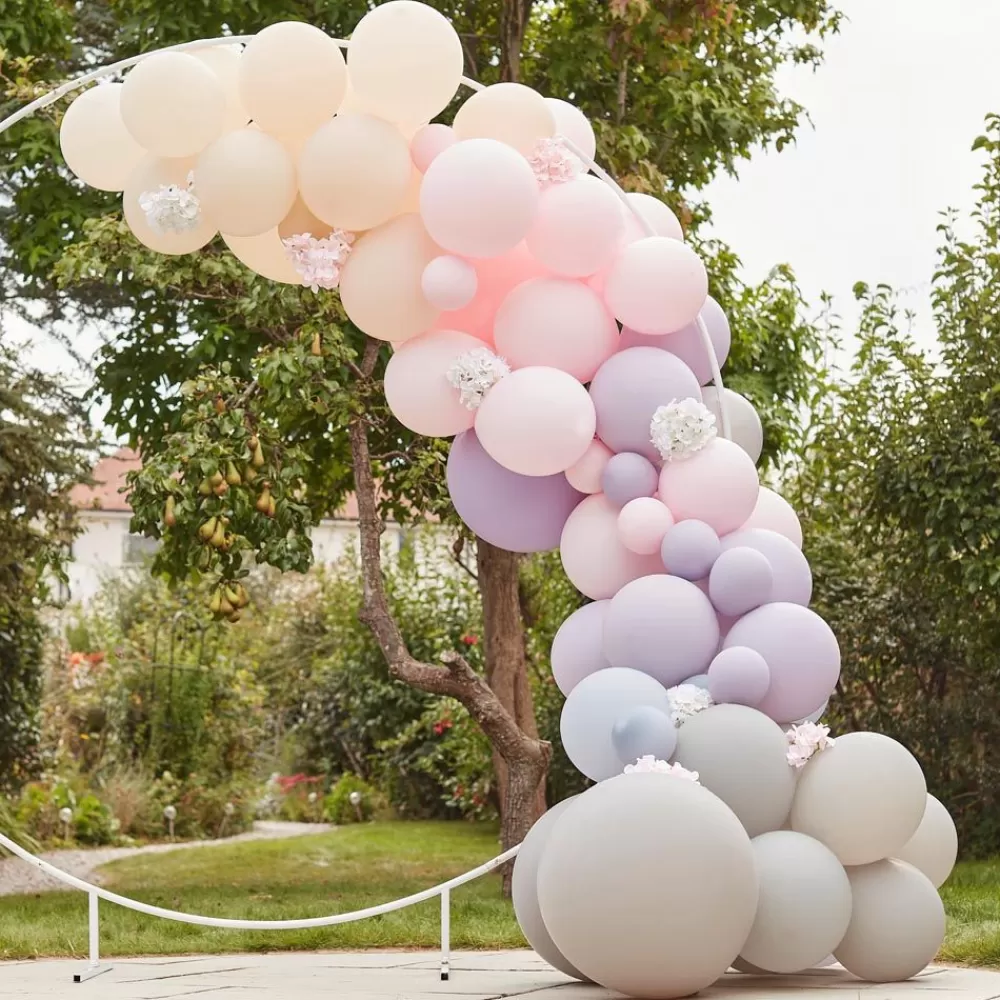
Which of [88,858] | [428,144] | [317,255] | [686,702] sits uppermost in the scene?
[428,144]

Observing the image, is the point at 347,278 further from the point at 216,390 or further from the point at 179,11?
the point at 179,11

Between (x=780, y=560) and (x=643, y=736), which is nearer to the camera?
(x=643, y=736)

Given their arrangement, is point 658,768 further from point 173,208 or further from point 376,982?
point 173,208

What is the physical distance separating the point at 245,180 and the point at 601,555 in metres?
1.59

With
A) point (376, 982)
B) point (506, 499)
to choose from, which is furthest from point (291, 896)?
point (506, 499)

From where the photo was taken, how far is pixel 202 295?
24.3 feet

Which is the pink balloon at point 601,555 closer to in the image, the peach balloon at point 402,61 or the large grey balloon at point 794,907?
the large grey balloon at point 794,907

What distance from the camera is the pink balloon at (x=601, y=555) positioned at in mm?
4566

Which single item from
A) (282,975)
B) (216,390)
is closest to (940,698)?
(216,390)

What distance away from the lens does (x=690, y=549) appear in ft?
14.4

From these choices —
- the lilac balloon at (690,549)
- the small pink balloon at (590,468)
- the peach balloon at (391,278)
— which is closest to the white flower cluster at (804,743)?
the lilac balloon at (690,549)

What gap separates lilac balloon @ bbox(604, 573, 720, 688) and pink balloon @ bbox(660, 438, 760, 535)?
9.2 inches

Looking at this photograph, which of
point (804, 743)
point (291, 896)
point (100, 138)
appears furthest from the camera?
point (291, 896)

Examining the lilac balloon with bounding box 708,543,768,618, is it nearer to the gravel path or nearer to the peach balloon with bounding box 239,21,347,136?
the peach balloon with bounding box 239,21,347,136
